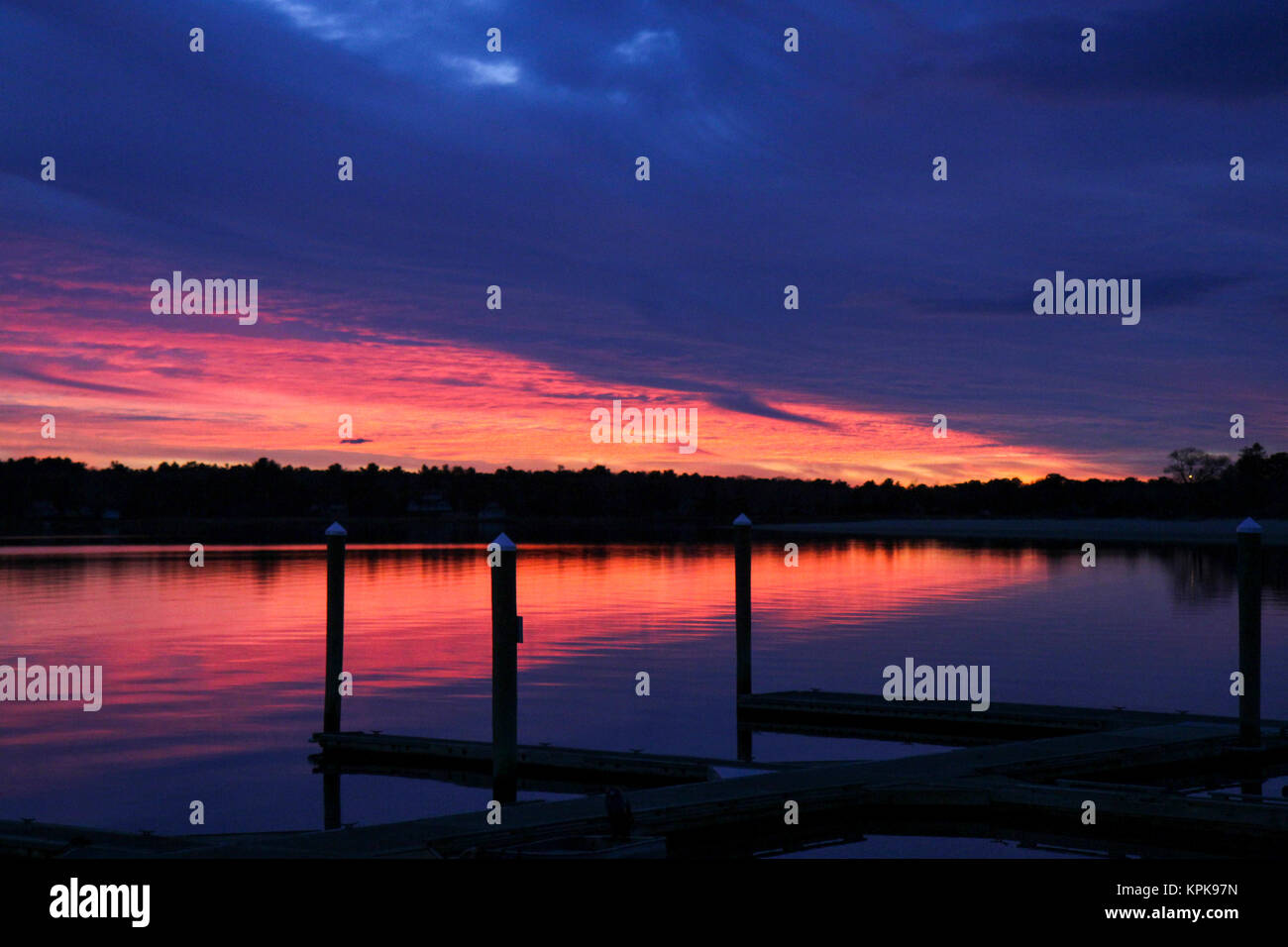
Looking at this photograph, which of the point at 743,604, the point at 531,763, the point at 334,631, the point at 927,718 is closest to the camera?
the point at 531,763

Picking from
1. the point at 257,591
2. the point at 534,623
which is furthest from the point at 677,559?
the point at 534,623

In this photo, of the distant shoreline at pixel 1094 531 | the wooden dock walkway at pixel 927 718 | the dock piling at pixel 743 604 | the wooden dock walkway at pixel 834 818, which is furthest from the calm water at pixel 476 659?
the distant shoreline at pixel 1094 531

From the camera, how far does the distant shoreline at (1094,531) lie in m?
103

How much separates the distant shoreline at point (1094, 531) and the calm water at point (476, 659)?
150 feet

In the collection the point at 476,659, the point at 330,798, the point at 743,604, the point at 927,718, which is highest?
the point at 743,604

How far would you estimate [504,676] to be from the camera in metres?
13.7

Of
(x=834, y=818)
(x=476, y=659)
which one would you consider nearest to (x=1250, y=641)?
(x=834, y=818)

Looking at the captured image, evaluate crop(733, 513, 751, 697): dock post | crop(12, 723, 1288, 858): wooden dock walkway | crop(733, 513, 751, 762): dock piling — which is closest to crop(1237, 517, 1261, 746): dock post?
crop(12, 723, 1288, 858): wooden dock walkway

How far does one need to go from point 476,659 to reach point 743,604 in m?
10.3

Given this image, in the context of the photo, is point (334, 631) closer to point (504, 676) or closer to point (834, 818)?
point (504, 676)

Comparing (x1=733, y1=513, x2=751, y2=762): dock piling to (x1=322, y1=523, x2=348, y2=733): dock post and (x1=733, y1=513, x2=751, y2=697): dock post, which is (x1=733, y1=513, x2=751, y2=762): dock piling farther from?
(x1=322, y1=523, x2=348, y2=733): dock post

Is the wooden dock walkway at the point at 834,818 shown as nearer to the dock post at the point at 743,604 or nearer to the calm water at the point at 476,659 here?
the calm water at the point at 476,659

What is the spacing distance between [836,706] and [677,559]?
56020 millimetres
